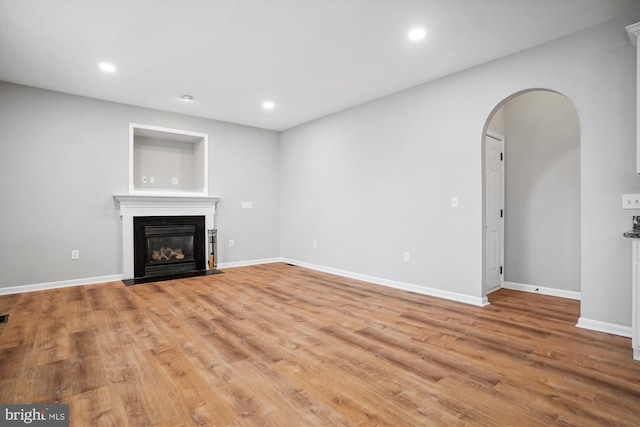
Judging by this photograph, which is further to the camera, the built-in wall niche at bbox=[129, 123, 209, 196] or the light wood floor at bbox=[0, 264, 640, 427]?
the built-in wall niche at bbox=[129, 123, 209, 196]

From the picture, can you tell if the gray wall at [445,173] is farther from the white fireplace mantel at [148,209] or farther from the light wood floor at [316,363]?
the white fireplace mantel at [148,209]

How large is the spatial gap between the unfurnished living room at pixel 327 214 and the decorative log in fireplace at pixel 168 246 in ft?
0.12

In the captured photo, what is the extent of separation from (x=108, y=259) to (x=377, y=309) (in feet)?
13.2

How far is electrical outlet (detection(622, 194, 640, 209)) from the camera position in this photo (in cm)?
258

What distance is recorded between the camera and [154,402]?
1.76m

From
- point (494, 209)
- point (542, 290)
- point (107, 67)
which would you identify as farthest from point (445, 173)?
point (107, 67)

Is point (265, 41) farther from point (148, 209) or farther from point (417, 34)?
point (148, 209)

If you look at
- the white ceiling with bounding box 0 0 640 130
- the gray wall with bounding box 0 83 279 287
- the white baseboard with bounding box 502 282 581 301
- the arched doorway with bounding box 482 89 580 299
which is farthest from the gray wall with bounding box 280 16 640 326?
the gray wall with bounding box 0 83 279 287

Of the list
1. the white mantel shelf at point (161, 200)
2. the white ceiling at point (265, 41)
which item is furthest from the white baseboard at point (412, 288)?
the white ceiling at point (265, 41)

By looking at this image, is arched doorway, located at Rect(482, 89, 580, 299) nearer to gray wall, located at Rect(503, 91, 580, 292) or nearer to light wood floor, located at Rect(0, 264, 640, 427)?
gray wall, located at Rect(503, 91, 580, 292)

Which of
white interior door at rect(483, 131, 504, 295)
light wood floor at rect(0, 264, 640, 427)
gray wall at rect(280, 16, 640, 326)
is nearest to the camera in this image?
light wood floor at rect(0, 264, 640, 427)

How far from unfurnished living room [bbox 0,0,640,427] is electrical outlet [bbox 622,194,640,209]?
0.05 meters

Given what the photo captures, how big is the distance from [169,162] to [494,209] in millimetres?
5389

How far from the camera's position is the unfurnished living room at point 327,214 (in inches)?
77.0
